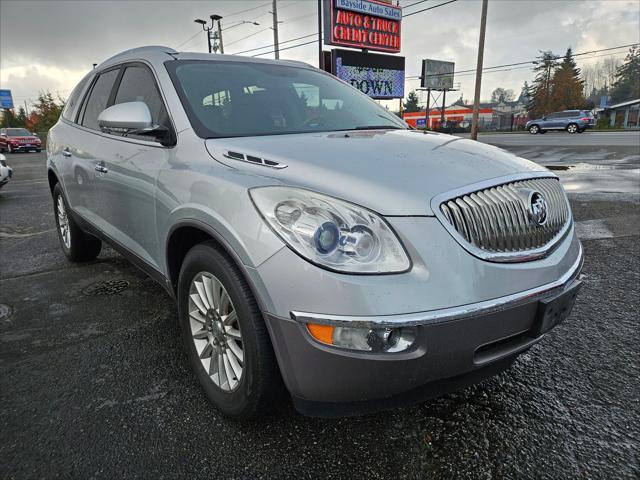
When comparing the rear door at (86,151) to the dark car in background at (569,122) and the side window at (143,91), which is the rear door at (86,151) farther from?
the dark car in background at (569,122)

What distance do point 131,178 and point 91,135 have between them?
1121 mm

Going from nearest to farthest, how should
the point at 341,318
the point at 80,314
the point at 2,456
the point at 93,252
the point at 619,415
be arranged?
the point at 341,318 → the point at 2,456 → the point at 619,415 → the point at 80,314 → the point at 93,252

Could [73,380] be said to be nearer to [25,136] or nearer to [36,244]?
[36,244]

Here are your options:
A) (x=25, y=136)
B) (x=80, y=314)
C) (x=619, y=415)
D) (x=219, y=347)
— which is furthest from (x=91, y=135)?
(x=25, y=136)

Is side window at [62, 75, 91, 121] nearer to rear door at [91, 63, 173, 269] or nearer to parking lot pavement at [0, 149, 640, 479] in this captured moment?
rear door at [91, 63, 173, 269]

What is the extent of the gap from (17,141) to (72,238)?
33033 millimetres

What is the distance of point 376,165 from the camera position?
6.23ft

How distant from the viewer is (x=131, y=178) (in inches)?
110

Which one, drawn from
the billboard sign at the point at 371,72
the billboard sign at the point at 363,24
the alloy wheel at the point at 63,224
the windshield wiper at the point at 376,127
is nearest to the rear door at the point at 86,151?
the alloy wheel at the point at 63,224

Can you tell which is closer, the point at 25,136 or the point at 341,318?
the point at 341,318

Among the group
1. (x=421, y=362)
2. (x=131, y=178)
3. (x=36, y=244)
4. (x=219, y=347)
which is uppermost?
(x=131, y=178)

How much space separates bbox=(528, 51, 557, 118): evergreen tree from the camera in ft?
205

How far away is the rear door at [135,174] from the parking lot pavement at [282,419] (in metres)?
0.67

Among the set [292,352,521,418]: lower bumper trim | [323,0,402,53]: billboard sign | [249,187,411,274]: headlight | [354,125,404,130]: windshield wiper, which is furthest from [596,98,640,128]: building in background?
[249,187,411,274]: headlight
